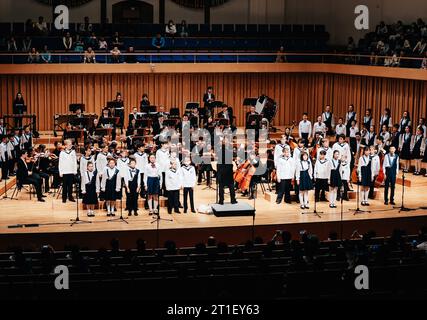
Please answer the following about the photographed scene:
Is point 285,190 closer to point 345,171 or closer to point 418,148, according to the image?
point 345,171

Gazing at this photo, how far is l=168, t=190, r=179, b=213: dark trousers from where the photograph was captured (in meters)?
14.7

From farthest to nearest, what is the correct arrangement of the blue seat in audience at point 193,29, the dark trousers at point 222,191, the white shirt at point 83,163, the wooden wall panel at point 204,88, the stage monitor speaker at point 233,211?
the blue seat in audience at point 193,29 → the wooden wall panel at point 204,88 → the white shirt at point 83,163 → the dark trousers at point 222,191 → the stage monitor speaker at point 233,211

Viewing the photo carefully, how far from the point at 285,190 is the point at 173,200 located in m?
2.45

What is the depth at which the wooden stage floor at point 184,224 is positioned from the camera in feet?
43.4

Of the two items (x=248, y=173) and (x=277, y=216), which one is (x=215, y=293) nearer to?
(x=277, y=216)

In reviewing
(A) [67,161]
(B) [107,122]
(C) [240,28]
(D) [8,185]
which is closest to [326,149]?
(A) [67,161]

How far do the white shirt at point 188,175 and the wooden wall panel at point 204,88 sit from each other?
900 centimetres

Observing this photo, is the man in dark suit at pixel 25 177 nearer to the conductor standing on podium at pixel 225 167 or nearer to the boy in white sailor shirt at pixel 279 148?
the conductor standing on podium at pixel 225 167

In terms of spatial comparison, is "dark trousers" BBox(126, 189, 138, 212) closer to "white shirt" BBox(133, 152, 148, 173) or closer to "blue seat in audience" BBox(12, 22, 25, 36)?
"white shirt" BBox(133, 152, 148, 173)

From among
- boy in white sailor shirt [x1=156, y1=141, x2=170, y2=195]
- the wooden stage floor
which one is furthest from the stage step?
boy in white sailor shirt [x1=156, y1=141, x2=170, y2=195]

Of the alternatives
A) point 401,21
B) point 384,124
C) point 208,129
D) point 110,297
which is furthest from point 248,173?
point 401,21

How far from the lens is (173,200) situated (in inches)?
582

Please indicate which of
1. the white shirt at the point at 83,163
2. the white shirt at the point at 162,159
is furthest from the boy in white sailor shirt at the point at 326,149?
the white shirt at the point at 83,163

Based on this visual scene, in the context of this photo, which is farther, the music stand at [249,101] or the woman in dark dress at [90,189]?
the music stand at [249,101]
